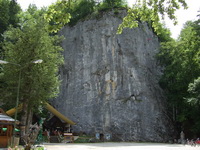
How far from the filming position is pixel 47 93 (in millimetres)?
21203

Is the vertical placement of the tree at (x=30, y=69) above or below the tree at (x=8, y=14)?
below

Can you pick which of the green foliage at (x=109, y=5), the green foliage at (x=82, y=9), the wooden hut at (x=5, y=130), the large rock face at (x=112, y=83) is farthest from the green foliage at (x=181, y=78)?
the wooden hut at (x=5, y=130)

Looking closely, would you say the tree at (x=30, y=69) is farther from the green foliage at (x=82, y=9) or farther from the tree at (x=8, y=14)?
the green foliage at (x=82, y=9)

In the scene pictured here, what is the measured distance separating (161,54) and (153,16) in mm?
27714

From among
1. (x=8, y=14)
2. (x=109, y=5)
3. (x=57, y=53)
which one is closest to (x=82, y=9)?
(x=109, y=5)

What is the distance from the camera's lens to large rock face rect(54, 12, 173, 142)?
30.1 meters

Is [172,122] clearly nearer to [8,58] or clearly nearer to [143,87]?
[143,87]

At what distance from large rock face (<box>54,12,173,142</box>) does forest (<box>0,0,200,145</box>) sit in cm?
218

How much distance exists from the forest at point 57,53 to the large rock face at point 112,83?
2.18m

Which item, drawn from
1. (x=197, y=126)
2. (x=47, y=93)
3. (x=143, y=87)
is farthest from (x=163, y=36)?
(x=47, y=93)

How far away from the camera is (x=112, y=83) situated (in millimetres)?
31578

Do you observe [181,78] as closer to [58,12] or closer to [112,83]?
[112,83]

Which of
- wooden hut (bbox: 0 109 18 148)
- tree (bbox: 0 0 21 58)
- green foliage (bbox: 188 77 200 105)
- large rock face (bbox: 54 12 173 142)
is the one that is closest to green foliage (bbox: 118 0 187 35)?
wooden hut (bbox: 0 109 18 148)

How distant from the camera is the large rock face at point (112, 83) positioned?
30062 millimetres
